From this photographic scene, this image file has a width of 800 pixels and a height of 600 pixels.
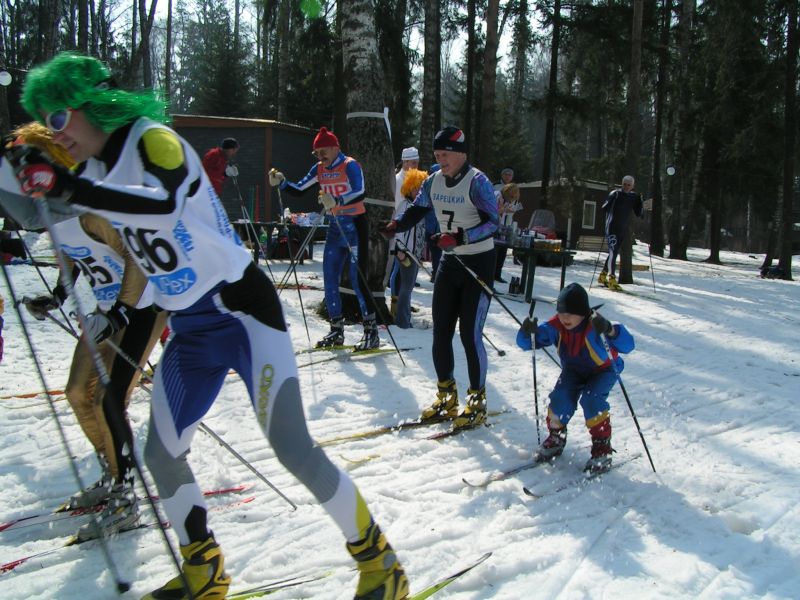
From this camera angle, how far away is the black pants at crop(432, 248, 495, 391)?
14.7 feet

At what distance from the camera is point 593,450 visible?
12.8 ft

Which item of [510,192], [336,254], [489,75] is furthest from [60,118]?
[489,75]

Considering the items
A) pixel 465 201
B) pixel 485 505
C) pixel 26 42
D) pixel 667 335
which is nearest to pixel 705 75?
pixel 667 335

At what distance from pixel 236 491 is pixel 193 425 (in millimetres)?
1274

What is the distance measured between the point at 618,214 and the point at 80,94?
11.1 meters

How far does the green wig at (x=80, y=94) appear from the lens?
7.12ft

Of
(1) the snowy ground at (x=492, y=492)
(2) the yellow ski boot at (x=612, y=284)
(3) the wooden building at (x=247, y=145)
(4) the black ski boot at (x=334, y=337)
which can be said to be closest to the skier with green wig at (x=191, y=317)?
(1) the snowy ground at (x=492, y=492)

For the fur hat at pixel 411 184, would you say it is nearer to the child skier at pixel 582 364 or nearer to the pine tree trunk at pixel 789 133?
the child skier at pixel 582 364

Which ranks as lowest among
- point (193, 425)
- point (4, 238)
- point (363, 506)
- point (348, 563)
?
point (348, 563)

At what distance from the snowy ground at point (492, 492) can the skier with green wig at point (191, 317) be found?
17.4 inches

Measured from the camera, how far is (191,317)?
2283 mm

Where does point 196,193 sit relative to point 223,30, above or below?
below

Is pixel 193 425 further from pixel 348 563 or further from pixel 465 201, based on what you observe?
pixel 465 201

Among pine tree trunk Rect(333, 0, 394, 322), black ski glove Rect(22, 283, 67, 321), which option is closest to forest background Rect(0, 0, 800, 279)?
pine tree trunk Rect(333, 0, 394, 322)
